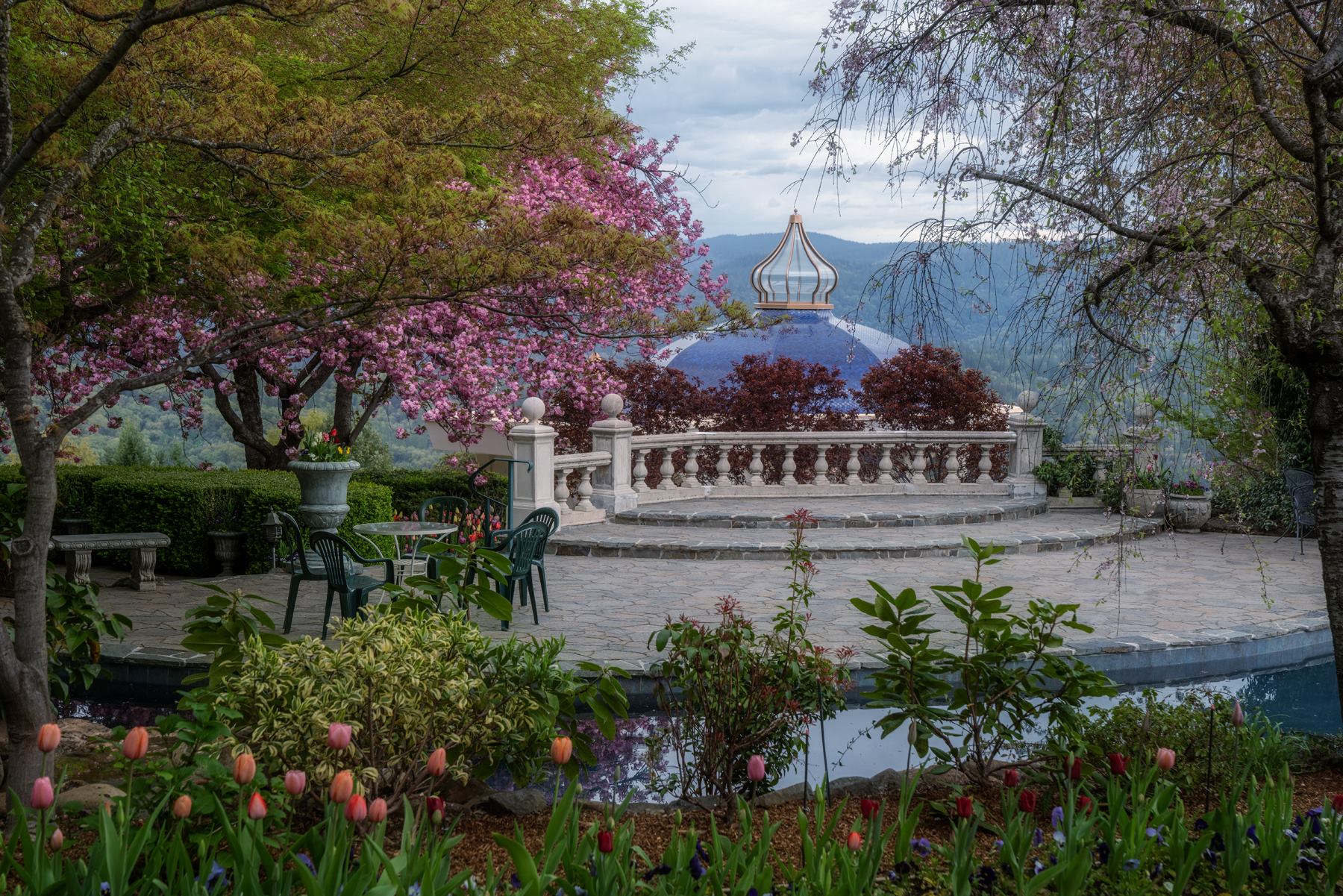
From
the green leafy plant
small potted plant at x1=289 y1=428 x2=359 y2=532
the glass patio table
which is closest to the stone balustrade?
small potted plant at x1=289 y1=428 x2=359 y2=532

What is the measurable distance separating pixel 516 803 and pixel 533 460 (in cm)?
915

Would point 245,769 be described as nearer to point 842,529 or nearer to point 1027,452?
point 842,529

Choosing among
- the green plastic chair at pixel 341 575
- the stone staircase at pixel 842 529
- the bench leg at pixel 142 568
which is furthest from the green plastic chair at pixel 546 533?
the bench leg at pixel 142 568

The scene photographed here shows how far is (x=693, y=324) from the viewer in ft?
24.0

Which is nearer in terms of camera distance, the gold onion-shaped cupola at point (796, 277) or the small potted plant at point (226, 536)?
the small potted plant at point (226, 536)

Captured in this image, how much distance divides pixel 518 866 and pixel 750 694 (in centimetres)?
197

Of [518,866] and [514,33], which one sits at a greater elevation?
[514,33]

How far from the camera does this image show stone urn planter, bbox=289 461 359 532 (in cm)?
1018

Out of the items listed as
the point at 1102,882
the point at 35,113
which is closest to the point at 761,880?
the point at 1102,882

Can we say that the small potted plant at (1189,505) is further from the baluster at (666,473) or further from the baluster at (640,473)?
the baluster at (640,473)

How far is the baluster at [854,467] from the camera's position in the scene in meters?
17.7

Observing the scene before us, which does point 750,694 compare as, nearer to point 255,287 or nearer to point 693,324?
point 693,324

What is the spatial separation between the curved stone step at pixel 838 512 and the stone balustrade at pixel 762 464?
1.23ft

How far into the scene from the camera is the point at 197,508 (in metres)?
11.3
